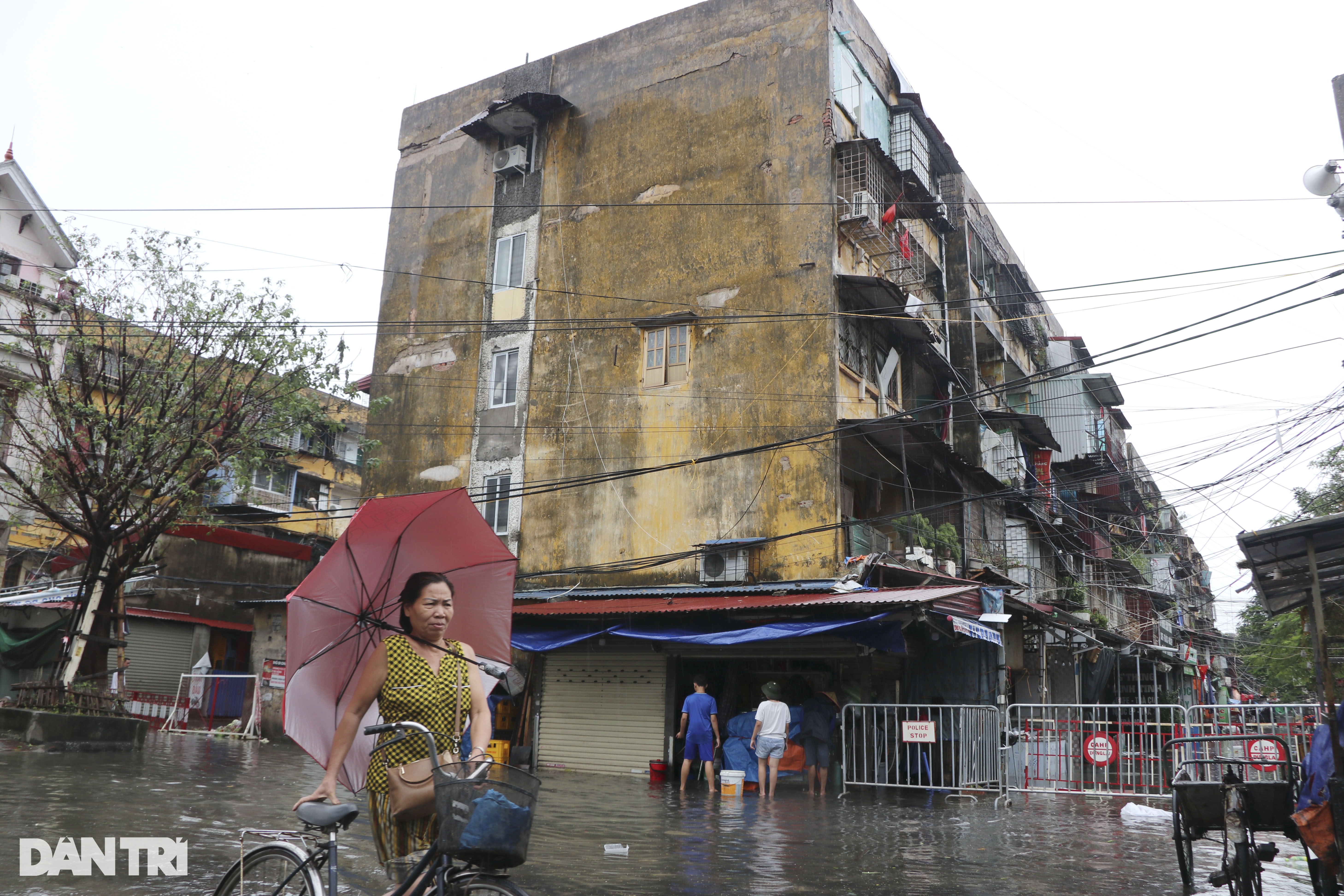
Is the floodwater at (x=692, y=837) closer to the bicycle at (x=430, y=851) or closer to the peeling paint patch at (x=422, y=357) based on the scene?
the bicycle at (x=430, y=851)

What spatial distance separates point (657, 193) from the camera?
69.4 feet

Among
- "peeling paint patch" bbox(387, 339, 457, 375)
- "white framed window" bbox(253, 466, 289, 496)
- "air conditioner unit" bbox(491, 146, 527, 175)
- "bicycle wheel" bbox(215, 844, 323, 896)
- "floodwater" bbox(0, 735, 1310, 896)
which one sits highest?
"air conditioner unit" bbox(491, 146, 527, 175)

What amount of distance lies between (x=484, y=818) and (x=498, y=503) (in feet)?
62.2

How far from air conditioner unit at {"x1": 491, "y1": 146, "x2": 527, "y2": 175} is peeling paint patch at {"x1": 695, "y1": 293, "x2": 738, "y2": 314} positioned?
616cm

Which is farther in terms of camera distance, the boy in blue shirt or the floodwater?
the boy in blue shirt

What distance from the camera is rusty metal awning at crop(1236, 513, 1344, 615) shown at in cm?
720

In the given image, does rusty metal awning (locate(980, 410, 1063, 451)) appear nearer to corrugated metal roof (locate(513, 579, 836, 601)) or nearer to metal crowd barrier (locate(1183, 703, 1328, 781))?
corrugated metal roof (locate(513, 579, 836, 601))

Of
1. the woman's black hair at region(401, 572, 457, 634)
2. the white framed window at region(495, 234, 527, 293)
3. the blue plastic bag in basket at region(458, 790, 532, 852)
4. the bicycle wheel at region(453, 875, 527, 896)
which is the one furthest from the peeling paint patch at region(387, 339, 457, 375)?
the blue plastic bag in basket at region(458, 790, 532, 852)

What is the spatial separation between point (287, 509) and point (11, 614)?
31.1ft

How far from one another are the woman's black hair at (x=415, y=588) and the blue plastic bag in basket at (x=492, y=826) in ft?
4.08

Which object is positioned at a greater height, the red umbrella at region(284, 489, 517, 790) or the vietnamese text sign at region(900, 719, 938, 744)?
the red umbrella at region(284, 489, 517, 790)

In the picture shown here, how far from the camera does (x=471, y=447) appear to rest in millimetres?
22438

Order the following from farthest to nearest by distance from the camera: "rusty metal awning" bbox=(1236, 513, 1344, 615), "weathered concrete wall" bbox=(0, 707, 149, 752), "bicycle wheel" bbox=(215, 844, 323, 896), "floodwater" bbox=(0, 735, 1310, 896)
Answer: "weathered concrete wall" bbox=(0, 707, 149, 752) < "rusty metal awning" bbox=(1236, 513, 1344, 615) < "floodwater" bbox=(0, 735, 1310, 896) < "bicycle wheel" bbox=(215, 844, 323, 896)

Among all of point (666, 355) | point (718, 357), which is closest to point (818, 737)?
point (718, 357)
